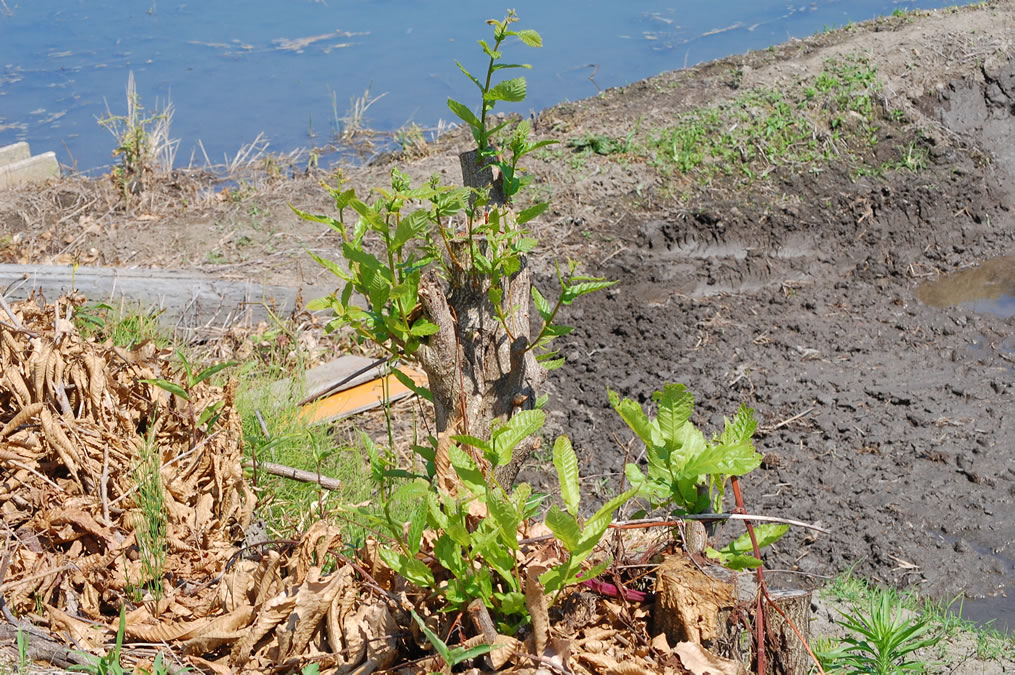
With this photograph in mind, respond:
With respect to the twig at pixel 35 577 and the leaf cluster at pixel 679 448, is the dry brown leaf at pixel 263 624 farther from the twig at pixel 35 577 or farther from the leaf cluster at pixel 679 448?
the leaf cluster at pixel 679 448

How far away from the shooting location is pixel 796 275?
669 centimetres

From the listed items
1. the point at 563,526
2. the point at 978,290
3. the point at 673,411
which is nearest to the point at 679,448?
the point at 673,411

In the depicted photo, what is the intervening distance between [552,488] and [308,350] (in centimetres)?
188

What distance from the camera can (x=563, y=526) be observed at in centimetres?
169

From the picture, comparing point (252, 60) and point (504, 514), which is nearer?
point (504, 514)

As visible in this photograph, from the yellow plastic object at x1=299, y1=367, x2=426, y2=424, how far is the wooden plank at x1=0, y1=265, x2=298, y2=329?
91 centimetres

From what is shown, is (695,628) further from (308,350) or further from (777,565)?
(308,350)

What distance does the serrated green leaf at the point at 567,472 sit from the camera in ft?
5.93

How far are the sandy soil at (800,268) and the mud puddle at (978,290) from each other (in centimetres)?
11

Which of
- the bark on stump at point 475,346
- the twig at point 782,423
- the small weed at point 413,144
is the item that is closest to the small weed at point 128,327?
the bark on stump at point 475,346

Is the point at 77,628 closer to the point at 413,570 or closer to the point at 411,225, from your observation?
the point at 413,570

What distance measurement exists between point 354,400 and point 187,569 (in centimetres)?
242

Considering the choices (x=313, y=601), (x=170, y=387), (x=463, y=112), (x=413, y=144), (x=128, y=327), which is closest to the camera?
(x=313, y=601)

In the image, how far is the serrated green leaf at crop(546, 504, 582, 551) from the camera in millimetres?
1681
